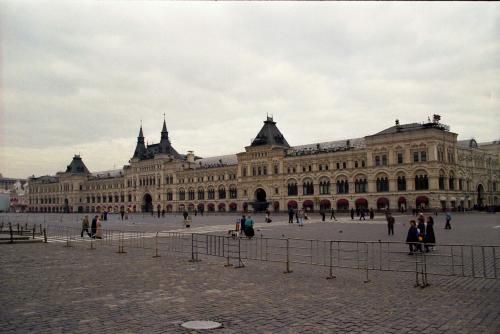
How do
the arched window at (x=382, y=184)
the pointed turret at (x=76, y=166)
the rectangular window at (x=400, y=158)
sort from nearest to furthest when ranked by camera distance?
the rectangular window at (x=400, y=158) < the arched window at (x=382, y=184) < the pointed turret at (x=76, y=166)

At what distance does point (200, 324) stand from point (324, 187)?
2827 inches

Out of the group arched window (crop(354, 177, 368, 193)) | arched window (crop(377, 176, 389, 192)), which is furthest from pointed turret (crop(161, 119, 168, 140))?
arched window (crop(377, 176, 389, 192))

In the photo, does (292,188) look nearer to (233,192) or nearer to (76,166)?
(233,192)

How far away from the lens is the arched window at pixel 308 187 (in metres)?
80.8

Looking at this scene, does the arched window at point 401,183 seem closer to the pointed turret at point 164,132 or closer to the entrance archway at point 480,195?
the entrance archway at point 480,195

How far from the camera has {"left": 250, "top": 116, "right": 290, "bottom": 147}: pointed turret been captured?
3573 inches

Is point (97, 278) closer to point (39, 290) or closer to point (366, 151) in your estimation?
point (39, 290)

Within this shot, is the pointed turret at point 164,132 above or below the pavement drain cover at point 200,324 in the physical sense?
above

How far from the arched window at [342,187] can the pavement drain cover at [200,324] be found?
2721 inches

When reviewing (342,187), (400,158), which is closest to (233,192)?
(342,187)

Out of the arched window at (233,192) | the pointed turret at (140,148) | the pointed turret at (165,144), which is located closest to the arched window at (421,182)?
the arched window at (233,192)

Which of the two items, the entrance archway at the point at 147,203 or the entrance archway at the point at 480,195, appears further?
the entrance archway at the point at 147,203

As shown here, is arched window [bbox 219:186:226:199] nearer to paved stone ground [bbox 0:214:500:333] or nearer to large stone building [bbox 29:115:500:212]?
large stone building [bbox 29:115:500:212]

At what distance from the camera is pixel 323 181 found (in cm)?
7894
